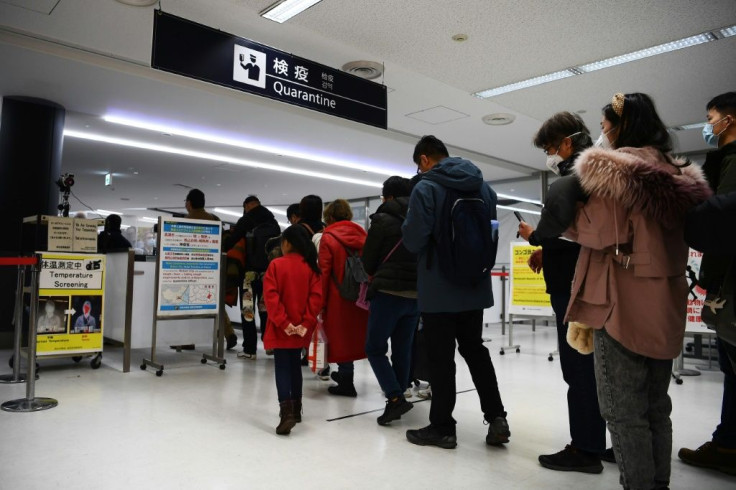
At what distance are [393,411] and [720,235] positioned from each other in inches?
78.8

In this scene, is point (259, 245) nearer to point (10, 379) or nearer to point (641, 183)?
point (10, 379)

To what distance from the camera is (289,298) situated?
2961mm

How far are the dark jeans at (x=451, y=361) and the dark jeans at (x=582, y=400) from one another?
0.42 meters

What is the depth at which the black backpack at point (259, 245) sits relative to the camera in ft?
17.1

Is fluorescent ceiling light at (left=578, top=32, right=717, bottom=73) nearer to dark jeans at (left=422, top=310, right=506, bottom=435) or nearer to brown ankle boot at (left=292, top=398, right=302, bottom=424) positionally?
dark jeans at (left=422, top=310, right=506, bottom=435)

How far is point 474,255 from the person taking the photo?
2523 millimetres

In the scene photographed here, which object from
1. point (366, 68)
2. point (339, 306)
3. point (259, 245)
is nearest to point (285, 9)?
point (366, 68)

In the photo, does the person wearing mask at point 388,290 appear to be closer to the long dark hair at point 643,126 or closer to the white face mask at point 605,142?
the white face mask at point 605,142

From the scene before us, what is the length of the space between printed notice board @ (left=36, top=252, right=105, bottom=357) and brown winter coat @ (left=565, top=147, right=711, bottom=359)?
14.0 ft


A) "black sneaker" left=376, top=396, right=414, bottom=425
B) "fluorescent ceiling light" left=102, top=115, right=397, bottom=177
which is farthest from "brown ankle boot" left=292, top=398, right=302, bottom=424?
"fluorescent ceiling light" left=102, top=115, right=397, bottom=177

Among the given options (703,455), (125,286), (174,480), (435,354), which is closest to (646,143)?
(435,354)

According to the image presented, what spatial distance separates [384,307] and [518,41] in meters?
2.96

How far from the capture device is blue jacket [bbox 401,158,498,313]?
101 inches

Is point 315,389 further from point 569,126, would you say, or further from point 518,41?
point 518,41
